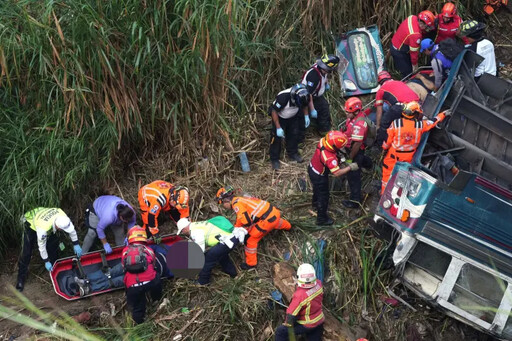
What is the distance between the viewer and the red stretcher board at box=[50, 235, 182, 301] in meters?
7.97

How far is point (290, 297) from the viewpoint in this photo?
7.52 meters

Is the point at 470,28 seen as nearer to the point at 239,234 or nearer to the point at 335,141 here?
the point at 335,141

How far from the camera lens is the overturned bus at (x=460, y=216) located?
21.8 ft

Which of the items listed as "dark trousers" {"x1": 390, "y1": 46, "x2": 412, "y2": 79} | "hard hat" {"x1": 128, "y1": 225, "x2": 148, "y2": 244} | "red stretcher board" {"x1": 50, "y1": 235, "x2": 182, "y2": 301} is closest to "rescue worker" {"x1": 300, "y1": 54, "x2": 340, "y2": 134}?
"dark trousers" {"x1": 390, "y1": 46, "x2": 412, "y2": 79}

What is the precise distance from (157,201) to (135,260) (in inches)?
42.2

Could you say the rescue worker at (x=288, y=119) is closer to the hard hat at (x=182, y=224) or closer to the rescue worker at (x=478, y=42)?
the hard hat at (x=182, y=224)

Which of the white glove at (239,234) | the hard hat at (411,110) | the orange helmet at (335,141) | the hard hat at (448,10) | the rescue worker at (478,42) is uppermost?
the hard hat at (448,10)

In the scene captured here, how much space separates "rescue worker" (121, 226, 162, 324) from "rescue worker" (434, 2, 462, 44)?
5.29m

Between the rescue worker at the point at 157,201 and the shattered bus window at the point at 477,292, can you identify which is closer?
the shattered bus window at the point at 477,292

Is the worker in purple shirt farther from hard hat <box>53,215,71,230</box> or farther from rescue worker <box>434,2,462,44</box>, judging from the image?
rescue worker <box>434,2,462,44</box>

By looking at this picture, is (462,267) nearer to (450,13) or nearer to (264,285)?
(264,285)

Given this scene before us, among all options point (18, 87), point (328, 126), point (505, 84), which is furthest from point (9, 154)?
point (505, 84)

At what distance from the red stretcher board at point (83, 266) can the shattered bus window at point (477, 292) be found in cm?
342

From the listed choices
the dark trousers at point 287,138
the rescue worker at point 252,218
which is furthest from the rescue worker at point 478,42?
the rescue worker at point 252,218
